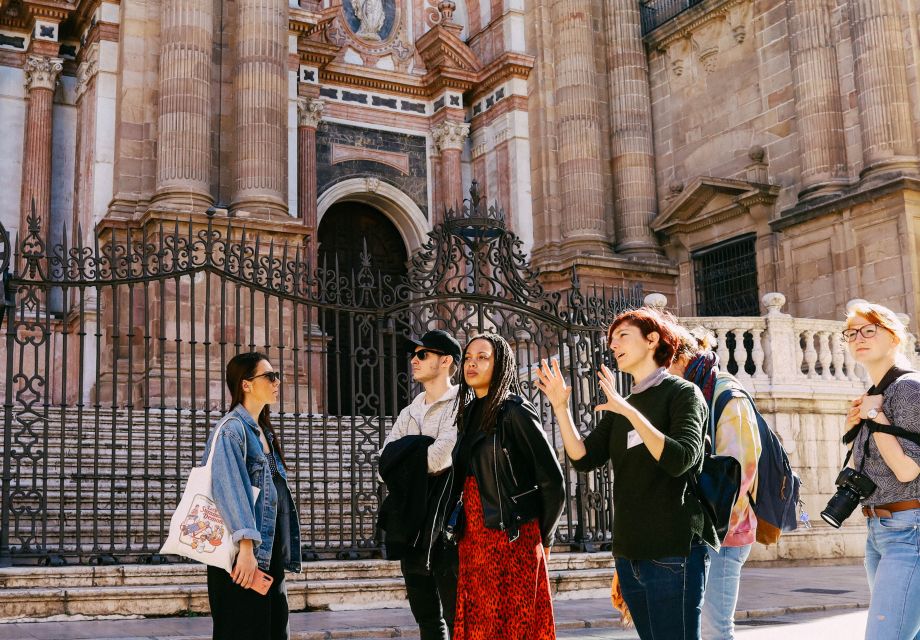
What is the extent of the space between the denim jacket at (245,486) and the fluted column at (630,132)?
17.4m

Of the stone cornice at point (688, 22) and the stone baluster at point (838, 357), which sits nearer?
the stone baluster at point (838, 357)

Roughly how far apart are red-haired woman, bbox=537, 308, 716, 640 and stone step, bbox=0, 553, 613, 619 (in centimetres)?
501

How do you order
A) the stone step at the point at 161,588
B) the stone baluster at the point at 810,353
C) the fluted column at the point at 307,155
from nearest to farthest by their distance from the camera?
A: the stone step at the point at 161,588, the stone baluster at the point at 810,353, the fluted column at the point at 307,155

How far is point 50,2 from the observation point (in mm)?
19391

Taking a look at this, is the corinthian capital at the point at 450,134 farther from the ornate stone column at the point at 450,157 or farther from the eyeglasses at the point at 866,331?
the eyeglasses at the point at 866,331

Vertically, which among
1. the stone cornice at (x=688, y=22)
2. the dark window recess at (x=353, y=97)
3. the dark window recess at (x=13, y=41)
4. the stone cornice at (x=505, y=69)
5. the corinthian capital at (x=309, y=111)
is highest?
the stone cornice at (x=688, y=22)

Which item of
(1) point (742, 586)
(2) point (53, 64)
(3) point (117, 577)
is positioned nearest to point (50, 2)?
(2) point (53, 64)

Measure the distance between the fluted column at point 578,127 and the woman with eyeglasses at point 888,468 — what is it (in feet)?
55.0

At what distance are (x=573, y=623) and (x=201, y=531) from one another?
14.2 ft

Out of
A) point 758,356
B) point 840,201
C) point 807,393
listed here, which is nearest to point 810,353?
point 807,393

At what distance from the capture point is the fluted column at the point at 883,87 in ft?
57.2

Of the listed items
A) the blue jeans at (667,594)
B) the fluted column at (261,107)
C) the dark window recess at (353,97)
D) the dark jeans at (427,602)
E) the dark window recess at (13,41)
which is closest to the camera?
the blue jeans at (667,594)

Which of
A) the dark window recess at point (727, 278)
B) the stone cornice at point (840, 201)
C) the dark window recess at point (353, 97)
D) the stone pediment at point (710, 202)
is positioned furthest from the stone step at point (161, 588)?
the dark window recess at point (353, 97)

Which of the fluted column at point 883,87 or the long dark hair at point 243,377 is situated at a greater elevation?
the fluted column at point 883,87
